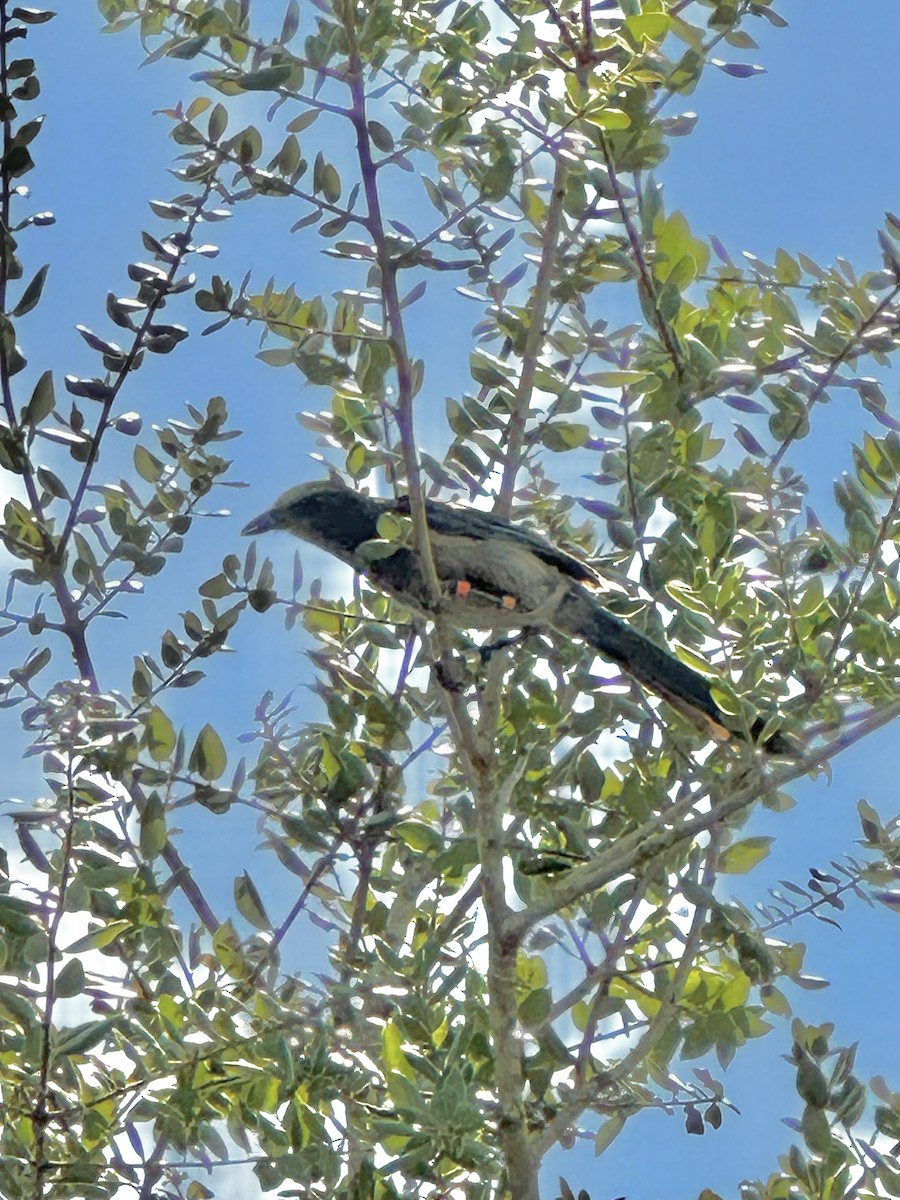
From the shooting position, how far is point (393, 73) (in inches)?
104

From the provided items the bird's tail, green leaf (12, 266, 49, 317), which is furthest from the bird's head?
green leaf (12, 266, 49, 317)

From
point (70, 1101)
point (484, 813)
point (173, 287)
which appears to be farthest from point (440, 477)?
point (70, 1101)

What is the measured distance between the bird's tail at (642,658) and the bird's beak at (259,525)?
29.7 inches

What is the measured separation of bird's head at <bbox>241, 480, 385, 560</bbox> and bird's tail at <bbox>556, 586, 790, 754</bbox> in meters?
0.48

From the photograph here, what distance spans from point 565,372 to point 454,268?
1.12ft

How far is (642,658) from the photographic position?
8.81ft

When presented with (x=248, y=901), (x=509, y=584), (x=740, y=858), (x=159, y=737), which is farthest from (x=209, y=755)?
(x=740, y=858)

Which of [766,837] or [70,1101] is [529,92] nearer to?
[766,837]

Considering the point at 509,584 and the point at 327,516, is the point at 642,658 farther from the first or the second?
the point at 327,516

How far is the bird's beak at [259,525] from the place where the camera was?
3.29 m

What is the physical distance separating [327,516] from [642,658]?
83 centimetres

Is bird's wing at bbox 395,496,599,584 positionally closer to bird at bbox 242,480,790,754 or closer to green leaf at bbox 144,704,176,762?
bird at bbox 242,480,790,754

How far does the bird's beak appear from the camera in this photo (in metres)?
3.29

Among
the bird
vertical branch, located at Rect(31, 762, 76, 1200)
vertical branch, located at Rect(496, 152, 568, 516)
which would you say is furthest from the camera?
the bird
